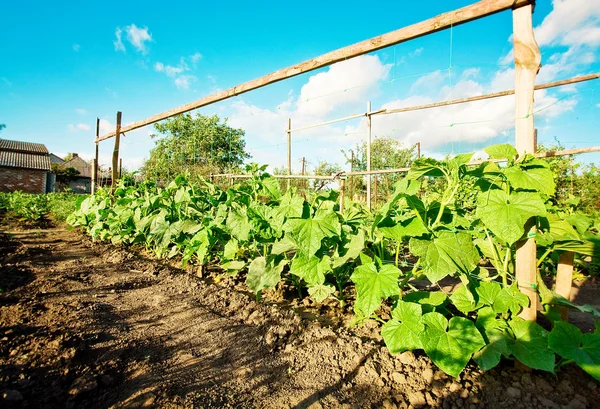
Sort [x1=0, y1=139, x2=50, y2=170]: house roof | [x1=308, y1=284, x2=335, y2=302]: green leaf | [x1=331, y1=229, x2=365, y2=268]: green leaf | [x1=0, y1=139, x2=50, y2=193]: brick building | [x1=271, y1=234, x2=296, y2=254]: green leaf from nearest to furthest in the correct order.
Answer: [x1=331, y1=229, x2=365, y2=268]: green leaf < [x1=271, y1=234, x2=296, y2=254]: green leaf < [x1=308, y1=284, x2=335, y2=302]: green leaf < [x1=0, y1=139, x2=50, y2=193]: brick building < [x1=0, y1=139, x2=50, y2=170]: house roof

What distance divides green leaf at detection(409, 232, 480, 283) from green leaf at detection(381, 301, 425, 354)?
26 centimetres

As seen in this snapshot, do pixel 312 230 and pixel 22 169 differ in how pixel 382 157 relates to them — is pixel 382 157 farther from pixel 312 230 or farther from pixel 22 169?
pixel 22 169

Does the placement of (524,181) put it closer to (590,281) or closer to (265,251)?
(265,251)

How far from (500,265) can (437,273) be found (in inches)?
26.6

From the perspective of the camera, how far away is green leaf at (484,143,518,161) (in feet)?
5.79

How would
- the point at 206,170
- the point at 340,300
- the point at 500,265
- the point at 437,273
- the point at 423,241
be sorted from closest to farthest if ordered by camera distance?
the point at 437,273, the point at 423,241, the point at 500,265, the point at 340,300, the point at 206,170

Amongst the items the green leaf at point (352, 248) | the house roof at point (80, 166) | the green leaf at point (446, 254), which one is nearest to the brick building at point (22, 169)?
the house roof at point (80, 166)

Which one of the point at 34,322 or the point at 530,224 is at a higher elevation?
the point at 530,224

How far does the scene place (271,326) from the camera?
2.33 meters

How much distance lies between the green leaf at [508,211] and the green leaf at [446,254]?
0.18m

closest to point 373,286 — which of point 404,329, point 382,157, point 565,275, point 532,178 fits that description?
point 404,329

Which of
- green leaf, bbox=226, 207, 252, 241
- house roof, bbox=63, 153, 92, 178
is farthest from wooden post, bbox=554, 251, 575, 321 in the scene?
house roof, bbox=63, 153, 92, 178

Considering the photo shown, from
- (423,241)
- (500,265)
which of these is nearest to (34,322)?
(423,241)

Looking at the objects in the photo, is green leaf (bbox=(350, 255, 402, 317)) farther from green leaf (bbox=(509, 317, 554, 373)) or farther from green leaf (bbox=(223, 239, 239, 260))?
green leaf (bbox=(223, 239, 239, 260))
